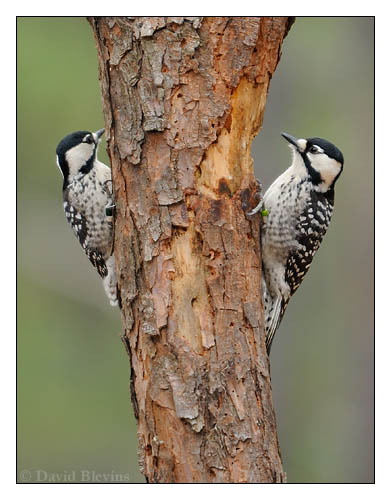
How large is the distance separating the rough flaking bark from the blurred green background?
15.7 feet

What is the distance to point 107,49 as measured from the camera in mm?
3152

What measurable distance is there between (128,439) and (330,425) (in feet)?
9.61

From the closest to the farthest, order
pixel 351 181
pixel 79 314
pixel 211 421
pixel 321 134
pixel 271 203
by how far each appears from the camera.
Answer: pixel 211 421 < pixel 271 203 < pixel 351 181 < pixel 321 134 < pixel 79 314

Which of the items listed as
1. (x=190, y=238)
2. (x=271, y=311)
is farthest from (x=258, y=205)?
(x=271, y=311)

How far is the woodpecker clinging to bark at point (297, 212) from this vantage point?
400 centimetres

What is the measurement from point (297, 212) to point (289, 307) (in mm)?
4893

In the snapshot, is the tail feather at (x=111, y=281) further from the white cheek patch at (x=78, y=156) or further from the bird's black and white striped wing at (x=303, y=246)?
the bird's black and white striped wing at (x=303, y=246)

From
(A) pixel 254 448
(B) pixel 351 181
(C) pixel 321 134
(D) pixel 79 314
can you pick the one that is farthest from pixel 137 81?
(D) pixel 79 314

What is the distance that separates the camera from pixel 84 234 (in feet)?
13.8

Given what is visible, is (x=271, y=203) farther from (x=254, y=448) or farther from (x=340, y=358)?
(x=340, y=358)

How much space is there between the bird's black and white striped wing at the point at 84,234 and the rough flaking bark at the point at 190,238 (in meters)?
1.05
